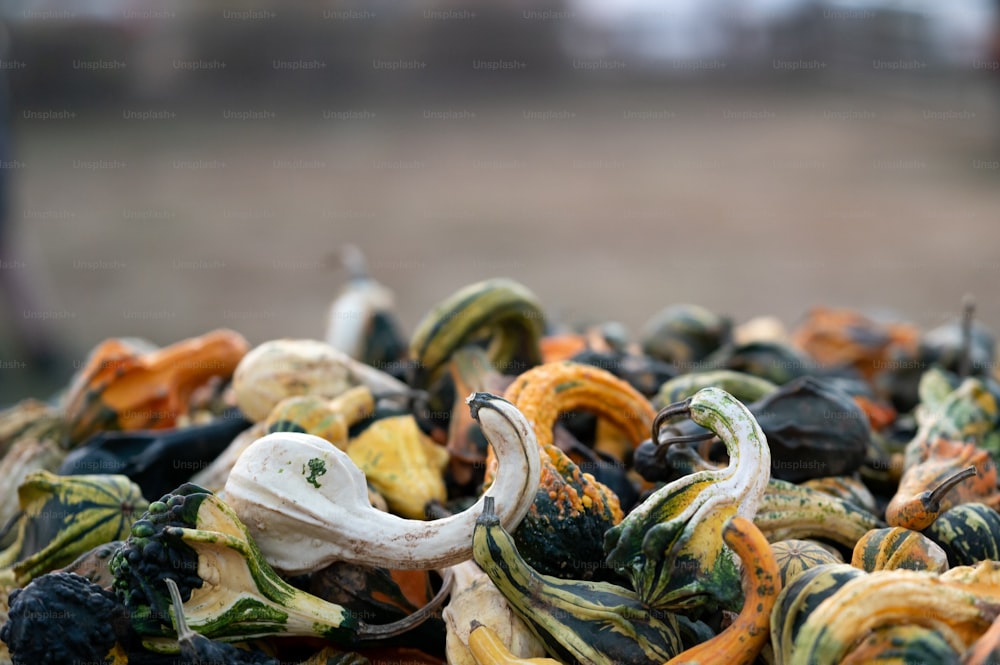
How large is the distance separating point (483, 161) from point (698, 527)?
13362mm

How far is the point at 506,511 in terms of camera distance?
1.83 metres

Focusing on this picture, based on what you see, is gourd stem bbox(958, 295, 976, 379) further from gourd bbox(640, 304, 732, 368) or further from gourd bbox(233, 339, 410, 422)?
gourd bbox(233, 339, 410, 422)

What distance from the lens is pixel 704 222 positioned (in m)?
12.1

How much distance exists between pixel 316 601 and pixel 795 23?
19.7 m

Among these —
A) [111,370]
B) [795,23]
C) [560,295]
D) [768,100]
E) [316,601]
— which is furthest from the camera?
[795,23]

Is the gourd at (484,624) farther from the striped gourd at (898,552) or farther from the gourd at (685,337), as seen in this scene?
the gourd at (685,337)

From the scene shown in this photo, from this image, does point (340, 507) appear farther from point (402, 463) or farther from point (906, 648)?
point (906, 648)

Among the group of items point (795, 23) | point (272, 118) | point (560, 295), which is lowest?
point (560, 295)

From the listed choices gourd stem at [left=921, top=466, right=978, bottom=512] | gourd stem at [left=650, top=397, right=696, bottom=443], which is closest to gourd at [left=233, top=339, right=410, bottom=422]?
gourd stem at [left=650, top=397, right=696, bottom=443]

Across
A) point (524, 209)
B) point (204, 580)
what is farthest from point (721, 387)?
point (524, 209)

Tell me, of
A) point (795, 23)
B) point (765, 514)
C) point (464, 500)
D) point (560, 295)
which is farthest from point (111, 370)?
point (795, 23)

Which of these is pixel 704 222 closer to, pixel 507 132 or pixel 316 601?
pixel 507 132

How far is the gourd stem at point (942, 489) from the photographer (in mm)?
1927

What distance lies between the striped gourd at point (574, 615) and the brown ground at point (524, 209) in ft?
17.9
